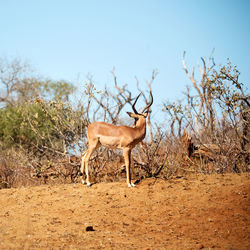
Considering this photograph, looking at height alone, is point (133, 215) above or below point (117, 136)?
below

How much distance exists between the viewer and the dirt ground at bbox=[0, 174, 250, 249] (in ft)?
18.2

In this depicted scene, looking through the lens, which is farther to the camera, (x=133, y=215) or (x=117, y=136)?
(x=117, y=136)

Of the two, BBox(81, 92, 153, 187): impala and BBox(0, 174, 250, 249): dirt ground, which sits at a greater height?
BBox(81, 92, 153, 187): impala

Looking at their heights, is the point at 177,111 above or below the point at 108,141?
above

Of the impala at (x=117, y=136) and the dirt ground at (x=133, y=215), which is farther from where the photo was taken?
the impala at (x=117, y=136)

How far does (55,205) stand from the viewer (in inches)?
293

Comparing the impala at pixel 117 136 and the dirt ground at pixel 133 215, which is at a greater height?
the impala at pixel 117 136

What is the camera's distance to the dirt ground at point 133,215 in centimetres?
555

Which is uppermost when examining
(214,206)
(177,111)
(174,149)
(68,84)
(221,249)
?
(68,84)

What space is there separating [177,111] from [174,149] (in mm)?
1147

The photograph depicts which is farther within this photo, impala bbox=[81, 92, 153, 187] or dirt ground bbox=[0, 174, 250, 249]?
impala bbox=[81, 92, 153, 187]

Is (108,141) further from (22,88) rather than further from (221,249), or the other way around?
(22,88)

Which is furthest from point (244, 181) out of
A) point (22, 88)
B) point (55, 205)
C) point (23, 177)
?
point (22, 88)

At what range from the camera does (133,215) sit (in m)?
6.75
